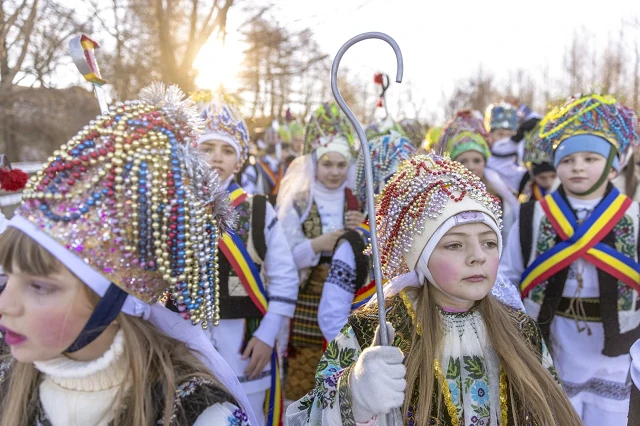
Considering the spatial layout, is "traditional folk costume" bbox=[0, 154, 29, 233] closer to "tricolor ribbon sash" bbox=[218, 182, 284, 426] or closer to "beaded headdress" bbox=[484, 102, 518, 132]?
"tricolor ribbon sash" bbox=[218, 182, 284, 426]

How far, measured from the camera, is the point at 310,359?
379 cm

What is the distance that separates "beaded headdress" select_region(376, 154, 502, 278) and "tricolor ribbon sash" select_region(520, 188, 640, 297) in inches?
44.7

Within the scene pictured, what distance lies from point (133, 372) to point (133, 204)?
0.49m

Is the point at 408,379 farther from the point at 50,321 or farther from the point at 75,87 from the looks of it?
the point at 75,87

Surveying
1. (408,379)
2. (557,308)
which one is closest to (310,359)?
(557,308)

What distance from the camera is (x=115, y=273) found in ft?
4.77

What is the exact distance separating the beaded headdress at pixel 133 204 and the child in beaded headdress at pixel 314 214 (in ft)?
7.52

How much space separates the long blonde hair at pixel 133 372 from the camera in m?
1.44

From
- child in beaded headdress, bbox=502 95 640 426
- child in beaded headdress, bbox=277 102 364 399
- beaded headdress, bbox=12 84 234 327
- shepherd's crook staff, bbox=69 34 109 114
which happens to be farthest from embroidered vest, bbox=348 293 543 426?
child in beaded headdress, bbox=277 102 364 399

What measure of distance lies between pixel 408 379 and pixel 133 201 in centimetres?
116

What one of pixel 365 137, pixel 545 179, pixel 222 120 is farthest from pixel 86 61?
pixel 545 179

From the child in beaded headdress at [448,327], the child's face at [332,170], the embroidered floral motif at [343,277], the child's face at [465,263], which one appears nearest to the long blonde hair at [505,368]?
the child in beaded headdress at [448,327]

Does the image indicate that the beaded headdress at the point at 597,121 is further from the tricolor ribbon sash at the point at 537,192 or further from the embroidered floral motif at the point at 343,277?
the tricolor ribbon sash at the point at 537,192

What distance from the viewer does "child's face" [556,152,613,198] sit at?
331 cm
